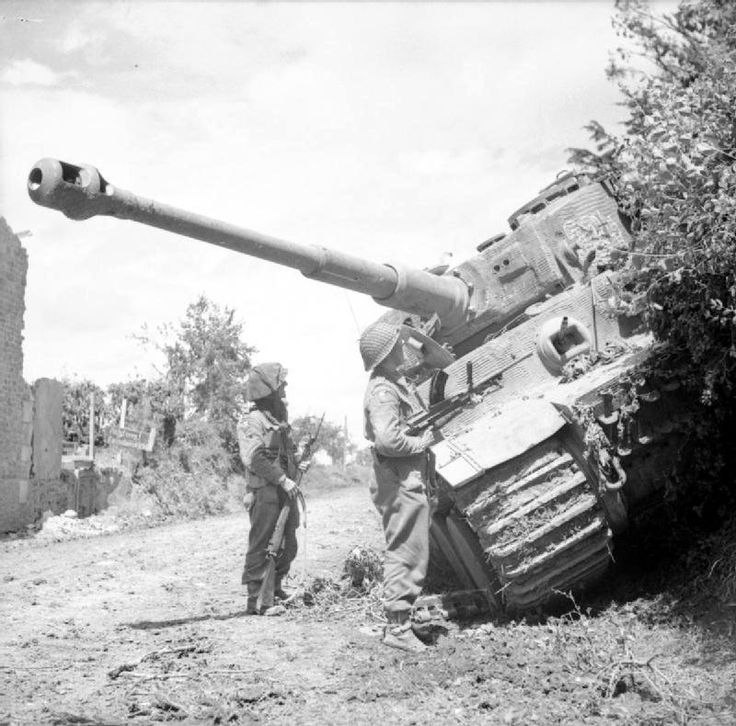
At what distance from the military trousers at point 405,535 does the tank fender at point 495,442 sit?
0.27 meters

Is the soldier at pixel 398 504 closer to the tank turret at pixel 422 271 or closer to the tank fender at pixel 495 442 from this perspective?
the tank fender at pixel 495 442

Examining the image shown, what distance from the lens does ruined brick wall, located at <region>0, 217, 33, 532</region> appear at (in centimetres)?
1348

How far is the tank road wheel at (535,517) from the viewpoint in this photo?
4910mm

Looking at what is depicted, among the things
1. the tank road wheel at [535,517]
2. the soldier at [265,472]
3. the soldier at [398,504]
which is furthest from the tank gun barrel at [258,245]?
the tank road wheel at [535,517]

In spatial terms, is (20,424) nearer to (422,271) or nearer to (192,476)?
(192,476)

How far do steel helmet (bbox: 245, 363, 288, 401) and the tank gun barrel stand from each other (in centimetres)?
94

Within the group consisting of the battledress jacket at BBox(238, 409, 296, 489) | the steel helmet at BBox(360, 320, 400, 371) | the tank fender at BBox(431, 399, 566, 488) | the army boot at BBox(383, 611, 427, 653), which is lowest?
the army boot at BBox(383, 611, 427, 653)

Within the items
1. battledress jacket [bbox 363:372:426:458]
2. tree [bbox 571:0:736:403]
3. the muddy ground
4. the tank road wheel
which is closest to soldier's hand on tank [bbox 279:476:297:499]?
the muddy ground

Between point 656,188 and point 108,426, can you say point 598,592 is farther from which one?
point 108,426

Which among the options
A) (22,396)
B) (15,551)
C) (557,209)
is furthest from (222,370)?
(557,209)

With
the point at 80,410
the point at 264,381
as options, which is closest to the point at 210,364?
the point at 80,410

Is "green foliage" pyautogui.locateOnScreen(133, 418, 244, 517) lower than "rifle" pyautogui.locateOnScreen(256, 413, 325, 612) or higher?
higher

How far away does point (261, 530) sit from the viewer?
653 centimetres

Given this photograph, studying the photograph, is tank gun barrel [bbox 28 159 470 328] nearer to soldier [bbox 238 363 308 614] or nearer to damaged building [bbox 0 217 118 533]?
soldier [bbox 238 363 308 614]
